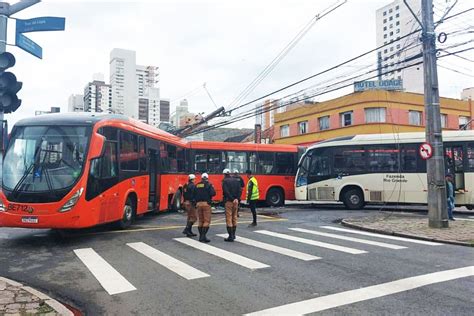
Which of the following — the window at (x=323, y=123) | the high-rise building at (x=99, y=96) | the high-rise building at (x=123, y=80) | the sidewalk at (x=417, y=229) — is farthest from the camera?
the window at (x=323, y=123)

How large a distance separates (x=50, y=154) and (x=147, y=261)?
389cm

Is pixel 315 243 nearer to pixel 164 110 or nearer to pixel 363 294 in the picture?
pixel 363 294

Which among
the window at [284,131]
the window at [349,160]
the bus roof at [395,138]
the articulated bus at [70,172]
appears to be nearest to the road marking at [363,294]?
the articulated bus at [70,172]

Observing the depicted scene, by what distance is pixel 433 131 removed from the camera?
12.4 metres

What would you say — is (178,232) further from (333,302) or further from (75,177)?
(333,302)

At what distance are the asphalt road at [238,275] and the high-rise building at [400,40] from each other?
7.19 metres

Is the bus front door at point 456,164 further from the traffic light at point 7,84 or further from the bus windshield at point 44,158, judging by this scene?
the traffic light at point 7,84

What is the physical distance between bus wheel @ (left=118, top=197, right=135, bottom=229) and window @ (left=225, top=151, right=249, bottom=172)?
8.10m

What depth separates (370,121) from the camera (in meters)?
33.7

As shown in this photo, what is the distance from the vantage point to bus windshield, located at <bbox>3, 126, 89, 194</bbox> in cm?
952

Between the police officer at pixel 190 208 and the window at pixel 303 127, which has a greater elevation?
the window at pixel 303 127

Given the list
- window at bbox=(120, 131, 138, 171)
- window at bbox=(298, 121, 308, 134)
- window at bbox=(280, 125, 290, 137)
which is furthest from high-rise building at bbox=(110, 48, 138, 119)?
window at bbox=(280, 125, 290, 137)

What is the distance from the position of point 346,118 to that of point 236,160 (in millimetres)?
18104

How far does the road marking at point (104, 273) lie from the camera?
240 inches
